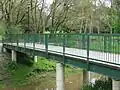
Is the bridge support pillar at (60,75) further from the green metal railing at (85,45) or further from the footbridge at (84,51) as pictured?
the green metal railing at (85,45)

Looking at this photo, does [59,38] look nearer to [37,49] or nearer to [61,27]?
[37,49]

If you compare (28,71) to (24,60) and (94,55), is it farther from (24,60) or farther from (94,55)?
(94,55)

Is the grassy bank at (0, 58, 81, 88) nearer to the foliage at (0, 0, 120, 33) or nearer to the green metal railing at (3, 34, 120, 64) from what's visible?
the green metal railing at (3, 34, 120, 64)

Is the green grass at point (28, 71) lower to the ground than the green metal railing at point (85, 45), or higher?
lower

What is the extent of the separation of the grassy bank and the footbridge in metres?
4.10

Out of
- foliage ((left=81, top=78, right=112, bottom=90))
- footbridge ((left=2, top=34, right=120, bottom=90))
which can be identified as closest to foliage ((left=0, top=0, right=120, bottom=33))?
footbridge ((left=2, top=34, right=120, bottom=90))

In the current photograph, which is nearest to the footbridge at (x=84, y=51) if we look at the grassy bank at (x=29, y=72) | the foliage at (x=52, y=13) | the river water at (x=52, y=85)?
the river water at (x=52, y=85)

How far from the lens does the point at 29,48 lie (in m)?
21.1

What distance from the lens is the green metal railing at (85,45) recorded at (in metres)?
10.6

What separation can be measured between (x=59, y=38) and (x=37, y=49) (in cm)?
379

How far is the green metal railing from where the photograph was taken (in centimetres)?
1060

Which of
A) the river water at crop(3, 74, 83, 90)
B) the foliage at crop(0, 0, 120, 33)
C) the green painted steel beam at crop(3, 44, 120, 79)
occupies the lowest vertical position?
the river water at crop(3, 74, 83, 90)

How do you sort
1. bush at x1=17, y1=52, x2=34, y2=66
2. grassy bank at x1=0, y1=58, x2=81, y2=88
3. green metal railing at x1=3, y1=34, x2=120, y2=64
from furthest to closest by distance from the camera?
bush at x1=17, y1=52, x2=34, y2=66 → grassy bank at x1=0, y1=58, x2=81, y2=88 → green metal railing at x1=3, y1=34, x2=120, y2=64

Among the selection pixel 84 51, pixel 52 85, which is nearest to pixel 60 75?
pixel 84 51
